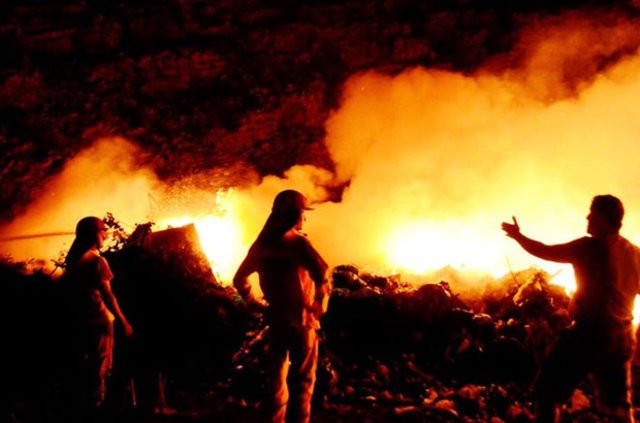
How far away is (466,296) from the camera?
24.3ft

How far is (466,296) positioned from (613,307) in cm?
393

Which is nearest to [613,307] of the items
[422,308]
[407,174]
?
[422,308]

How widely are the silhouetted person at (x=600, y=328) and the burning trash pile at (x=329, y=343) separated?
162 cm

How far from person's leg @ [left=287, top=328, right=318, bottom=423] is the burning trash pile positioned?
1407 millimetres

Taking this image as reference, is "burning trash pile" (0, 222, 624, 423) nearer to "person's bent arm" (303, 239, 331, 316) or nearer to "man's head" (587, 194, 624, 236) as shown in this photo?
"person's bent arm" (303, 239, 331, 316)

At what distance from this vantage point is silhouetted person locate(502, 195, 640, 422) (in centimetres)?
353

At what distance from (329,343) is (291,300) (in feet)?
8.85

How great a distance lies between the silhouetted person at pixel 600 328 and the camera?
3525mm

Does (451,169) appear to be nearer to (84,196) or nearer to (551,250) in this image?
(551,250)

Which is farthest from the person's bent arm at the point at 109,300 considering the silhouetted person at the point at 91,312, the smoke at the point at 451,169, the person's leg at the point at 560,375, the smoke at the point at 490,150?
the smoke at the point at 490,150

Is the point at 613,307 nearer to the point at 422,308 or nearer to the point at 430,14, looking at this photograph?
the point at 422,308

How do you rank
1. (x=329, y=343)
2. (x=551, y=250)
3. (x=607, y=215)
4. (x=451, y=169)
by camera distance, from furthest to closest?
(x=451, y=169) < (x=329, y=343) < (x=551, y=250) < (x=607, y=215)

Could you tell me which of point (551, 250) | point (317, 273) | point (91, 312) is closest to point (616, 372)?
point (551, 250)

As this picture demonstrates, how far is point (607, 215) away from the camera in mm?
3660
